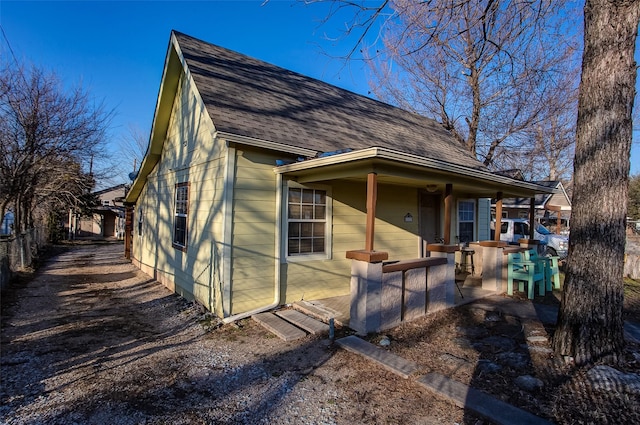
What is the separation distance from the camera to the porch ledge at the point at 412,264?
5070mm

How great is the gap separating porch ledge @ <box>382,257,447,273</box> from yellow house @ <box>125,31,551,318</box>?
0.23 metres

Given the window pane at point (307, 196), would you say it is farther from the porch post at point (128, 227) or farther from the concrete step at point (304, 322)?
the porch post at point (128, 227)

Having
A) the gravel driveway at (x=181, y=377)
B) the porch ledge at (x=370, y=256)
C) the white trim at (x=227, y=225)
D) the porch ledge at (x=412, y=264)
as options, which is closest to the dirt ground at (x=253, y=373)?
the gravel driveway at (x=181, y=377)

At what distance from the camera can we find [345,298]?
22.6 feet

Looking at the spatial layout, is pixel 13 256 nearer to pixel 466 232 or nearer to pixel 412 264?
pixel 412 264

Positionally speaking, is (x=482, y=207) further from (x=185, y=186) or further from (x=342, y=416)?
(x=342, y=416)

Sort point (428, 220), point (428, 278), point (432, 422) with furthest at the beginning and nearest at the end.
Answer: point (428, 220), point (428, 278), point (432, 422)

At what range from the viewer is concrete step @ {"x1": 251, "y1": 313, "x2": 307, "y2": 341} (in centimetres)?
488

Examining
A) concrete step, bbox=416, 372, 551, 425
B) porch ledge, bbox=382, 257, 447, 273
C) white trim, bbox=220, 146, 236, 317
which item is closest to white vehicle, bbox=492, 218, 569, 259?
porch ledge, bbox=382, 257, 447, 273

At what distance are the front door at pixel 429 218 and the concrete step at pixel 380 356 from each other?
5.13m

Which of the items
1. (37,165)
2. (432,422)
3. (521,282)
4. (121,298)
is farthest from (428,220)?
Result: (37,165)

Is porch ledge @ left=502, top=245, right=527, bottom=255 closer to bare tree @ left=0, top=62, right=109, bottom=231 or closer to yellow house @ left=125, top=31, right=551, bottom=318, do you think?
yellow house @ left=125, top=31, right=551, bottom=318

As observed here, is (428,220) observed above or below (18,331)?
above

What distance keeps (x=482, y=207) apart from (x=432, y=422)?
32.4ft
